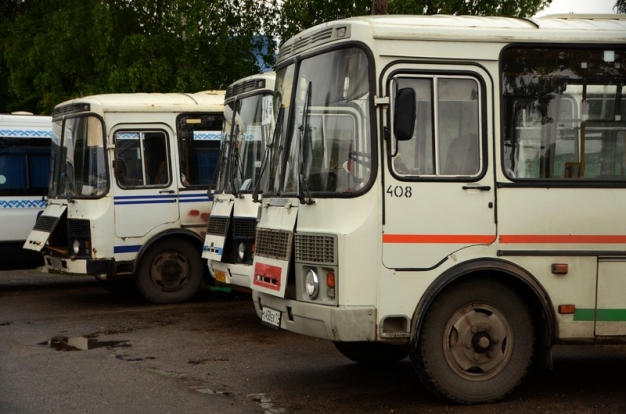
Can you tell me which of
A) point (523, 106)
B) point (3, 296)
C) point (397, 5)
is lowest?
point (3, 296)

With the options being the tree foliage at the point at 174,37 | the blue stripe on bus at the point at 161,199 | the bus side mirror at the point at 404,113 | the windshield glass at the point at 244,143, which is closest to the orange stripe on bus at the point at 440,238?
the bus side mirror at the point at 404,113

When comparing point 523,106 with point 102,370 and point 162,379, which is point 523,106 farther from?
point 102,370

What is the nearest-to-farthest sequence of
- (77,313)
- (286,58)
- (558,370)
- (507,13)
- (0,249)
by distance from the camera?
(286,58), (558,370), (77,313), (0,249), (507,13)

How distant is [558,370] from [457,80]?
10.6 feet

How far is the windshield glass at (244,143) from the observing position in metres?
14.0

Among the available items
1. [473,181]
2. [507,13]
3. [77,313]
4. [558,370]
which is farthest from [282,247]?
[507,13]

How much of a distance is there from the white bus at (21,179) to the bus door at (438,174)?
34.3 ft

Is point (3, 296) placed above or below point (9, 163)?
below

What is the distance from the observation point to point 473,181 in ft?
28.1

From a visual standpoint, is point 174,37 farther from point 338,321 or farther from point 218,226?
point 338,321

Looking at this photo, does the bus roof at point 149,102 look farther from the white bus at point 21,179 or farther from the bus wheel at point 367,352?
the bus wheel at point 367,352

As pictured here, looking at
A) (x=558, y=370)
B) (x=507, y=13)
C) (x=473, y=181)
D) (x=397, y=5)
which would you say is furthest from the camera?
(x=507, y=13)

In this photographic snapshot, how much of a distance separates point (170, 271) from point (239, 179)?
8.03ft

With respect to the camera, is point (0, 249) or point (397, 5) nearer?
point (0, 249)
